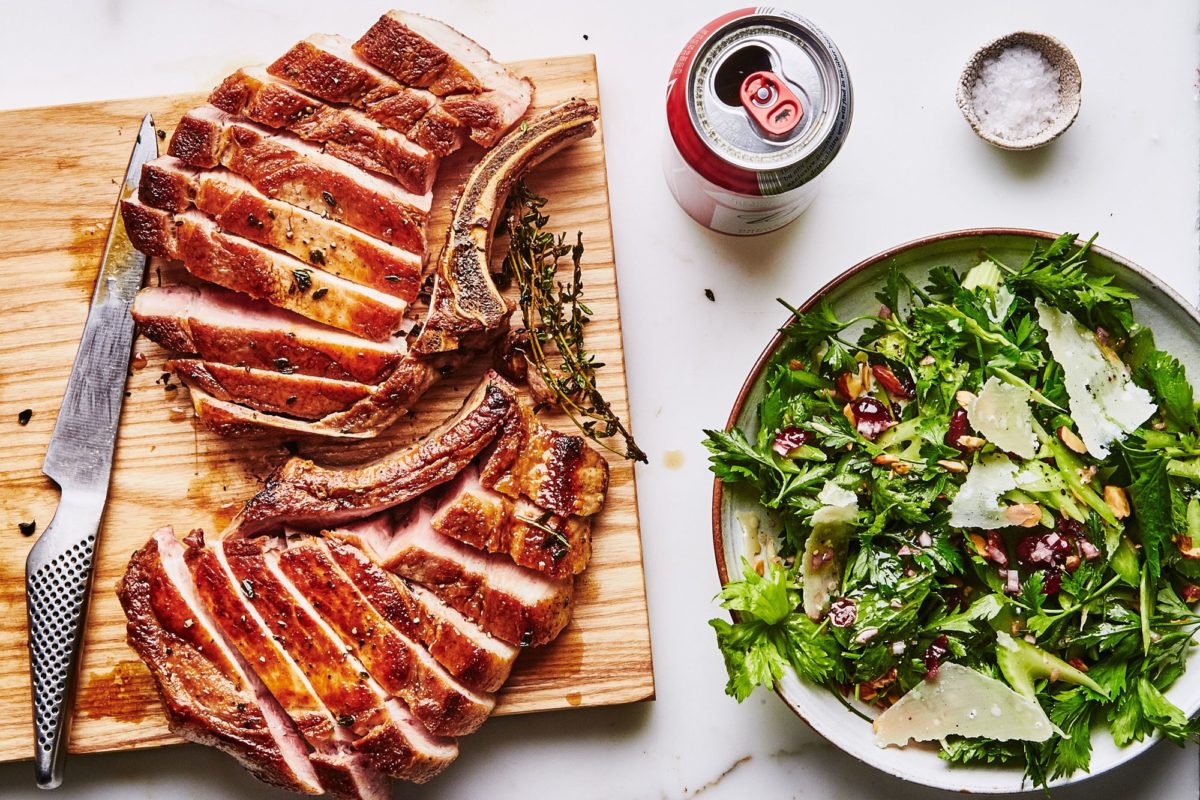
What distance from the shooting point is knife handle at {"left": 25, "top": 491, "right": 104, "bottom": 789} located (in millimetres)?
2754

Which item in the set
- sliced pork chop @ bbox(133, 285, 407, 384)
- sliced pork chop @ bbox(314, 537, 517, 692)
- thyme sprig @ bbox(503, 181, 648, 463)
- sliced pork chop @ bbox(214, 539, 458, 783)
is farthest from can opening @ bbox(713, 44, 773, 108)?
sliced pork chop @ bbox(214, 539, 458, 783)

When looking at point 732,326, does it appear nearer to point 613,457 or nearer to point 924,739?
point 613,457

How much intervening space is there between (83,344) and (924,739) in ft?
8.95

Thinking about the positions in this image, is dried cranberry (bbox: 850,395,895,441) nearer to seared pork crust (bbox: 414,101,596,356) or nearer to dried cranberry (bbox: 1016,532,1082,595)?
dried cranberry (bbox: 1016,532,1082,595)

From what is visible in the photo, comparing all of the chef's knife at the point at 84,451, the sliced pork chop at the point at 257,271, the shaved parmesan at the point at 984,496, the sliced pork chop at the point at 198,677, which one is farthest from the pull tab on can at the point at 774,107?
the sliced pork chop at the point at 198,677

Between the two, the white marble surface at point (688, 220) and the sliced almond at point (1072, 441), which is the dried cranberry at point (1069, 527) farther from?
the white marble surface at point (688, 220)

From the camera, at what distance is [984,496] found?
2.45 m

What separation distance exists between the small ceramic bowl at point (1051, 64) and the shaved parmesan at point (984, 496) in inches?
42.7

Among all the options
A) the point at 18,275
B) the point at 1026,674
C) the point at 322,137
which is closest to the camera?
the point at 1026,674

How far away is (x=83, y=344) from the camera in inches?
111

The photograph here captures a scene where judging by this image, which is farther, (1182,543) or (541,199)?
(541,199)

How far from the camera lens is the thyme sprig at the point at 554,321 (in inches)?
Answer: 108

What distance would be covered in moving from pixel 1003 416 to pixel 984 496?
0.71ft

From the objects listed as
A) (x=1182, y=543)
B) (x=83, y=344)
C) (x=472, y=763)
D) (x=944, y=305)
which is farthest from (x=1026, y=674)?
(x=83, y=344)
